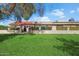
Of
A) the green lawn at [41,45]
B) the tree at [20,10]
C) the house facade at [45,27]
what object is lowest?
the green lawn at [41,45]

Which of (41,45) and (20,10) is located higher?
(20,10)

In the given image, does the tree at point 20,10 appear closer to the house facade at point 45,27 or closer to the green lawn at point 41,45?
the house facade at point 45,27

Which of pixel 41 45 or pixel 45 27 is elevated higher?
pixel 45 27

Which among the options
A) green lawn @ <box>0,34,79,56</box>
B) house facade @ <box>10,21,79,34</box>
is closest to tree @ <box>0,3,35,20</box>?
house facade @ <box>10,21,79,34</box>

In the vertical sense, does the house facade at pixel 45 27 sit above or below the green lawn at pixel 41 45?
above

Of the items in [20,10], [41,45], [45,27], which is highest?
[20,10]

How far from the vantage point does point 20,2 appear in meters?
1.84

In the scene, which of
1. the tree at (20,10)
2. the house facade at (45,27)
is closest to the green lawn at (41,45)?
the house facade at (45,27)

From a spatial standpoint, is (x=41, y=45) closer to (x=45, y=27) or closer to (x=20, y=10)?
(x=45, y=27)

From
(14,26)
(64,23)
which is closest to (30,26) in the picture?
(14,26)

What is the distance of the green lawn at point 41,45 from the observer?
1.77m

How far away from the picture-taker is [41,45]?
1.80 metres

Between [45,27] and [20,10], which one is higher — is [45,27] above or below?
below

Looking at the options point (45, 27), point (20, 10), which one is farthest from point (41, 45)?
point (20, 10)
